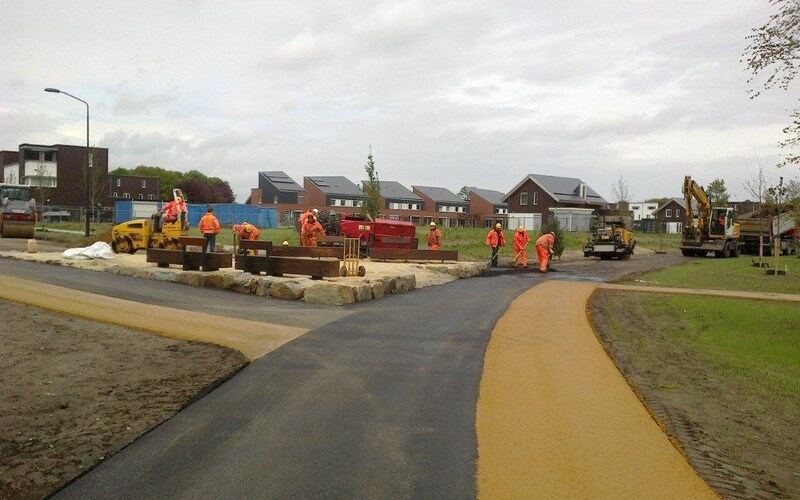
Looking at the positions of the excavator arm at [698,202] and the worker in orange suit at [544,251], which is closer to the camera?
the worker in orange suit at [544,251]

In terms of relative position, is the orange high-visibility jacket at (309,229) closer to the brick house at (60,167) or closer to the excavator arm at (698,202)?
the excavator arm at (698,202)

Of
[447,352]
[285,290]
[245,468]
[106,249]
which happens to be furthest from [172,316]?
[106,249]

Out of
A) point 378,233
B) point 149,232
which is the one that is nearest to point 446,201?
point 378,233

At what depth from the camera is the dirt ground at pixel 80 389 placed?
555cm

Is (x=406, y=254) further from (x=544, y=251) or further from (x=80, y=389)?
(x=80, y=389)

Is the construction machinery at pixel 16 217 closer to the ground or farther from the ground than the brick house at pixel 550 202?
closer to the ground

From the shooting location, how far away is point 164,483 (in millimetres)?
5191

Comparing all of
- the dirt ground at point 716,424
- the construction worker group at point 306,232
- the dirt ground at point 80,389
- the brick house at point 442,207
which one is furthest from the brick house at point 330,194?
the dirt ground at point 716,424

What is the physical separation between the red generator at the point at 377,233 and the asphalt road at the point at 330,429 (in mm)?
15537

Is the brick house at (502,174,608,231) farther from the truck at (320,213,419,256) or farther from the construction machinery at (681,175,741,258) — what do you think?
the truck at (320,213,419,256)

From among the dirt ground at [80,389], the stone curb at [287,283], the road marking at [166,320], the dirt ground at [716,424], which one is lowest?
the dirt ground at [716,424]

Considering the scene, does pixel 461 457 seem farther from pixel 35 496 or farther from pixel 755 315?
pixel 755 315

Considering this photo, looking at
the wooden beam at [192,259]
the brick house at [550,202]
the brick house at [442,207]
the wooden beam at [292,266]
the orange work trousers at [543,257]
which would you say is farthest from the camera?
the brick house at [442,207]

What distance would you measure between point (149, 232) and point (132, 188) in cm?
7343
